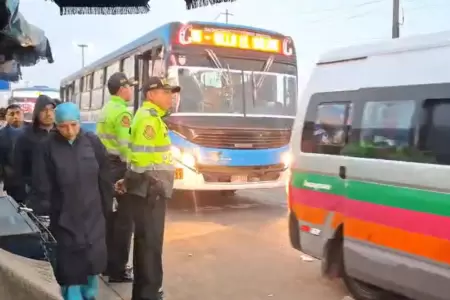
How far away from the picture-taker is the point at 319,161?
5008 mm

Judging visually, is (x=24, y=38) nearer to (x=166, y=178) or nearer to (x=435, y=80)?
(x=166, y=178)

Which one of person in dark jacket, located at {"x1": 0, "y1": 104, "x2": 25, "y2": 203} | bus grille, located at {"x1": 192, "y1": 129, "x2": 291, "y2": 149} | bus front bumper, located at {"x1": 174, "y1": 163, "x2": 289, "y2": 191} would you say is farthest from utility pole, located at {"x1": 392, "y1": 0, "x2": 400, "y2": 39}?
person in dark jacket, located at {"x1": 0, "y1": 104, "x2": 25, "y2": 203}

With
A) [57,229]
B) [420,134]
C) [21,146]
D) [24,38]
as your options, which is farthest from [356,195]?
[24,38]

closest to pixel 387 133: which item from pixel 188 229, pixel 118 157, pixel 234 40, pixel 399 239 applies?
pixel 399 239

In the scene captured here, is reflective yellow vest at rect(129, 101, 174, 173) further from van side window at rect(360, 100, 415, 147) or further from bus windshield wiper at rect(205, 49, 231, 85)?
bus windshield wiper at rect(205, 49, 231, 85)

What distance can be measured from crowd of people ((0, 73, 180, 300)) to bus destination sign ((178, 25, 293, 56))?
13.5 feet

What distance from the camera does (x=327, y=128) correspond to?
510cm

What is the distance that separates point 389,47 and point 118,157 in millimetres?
2800

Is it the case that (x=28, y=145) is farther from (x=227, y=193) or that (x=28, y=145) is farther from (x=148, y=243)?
(x=227, y=193)

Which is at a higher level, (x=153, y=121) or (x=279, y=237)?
(x=153, y=121)

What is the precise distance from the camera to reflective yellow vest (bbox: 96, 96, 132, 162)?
18.4 ft

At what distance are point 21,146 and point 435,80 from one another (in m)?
3.35

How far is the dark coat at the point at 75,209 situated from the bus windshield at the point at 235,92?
18.7 ft

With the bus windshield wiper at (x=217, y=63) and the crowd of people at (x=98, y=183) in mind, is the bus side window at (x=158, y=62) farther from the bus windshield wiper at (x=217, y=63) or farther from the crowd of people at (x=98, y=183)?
the crowd of people at (x=98, y=183)
